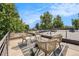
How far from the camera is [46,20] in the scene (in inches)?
92.1

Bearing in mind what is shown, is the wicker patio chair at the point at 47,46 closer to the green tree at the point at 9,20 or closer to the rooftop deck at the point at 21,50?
the rooftop deck at the point at 21,50

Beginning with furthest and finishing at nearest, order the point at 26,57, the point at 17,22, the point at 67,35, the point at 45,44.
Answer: the point at 17,22, the point at 67,35, the point at 26,57, the point at 45,44

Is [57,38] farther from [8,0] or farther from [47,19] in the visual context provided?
[8,0]

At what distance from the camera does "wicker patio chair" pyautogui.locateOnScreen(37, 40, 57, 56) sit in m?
1.92

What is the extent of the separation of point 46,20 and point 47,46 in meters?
0.55

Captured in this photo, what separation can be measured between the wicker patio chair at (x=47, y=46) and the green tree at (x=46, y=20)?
0.39 m

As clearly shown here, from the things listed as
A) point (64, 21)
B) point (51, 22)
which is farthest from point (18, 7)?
point (64, 21)

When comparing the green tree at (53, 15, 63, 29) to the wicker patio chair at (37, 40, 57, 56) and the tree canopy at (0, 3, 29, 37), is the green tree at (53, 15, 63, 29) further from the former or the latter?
the tree canopy at (0, 3, 29, 37)

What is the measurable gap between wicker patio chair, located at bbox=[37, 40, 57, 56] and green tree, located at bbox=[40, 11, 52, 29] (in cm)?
39

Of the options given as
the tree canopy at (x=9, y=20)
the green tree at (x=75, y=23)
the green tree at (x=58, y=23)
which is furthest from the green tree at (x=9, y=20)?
the green tree at (x=75, y=23)

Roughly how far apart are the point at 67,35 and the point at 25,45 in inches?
26.0

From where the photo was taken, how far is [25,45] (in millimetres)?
2338

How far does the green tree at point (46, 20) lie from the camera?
7.39 ft

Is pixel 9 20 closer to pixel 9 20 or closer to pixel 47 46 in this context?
pixel 9 20
